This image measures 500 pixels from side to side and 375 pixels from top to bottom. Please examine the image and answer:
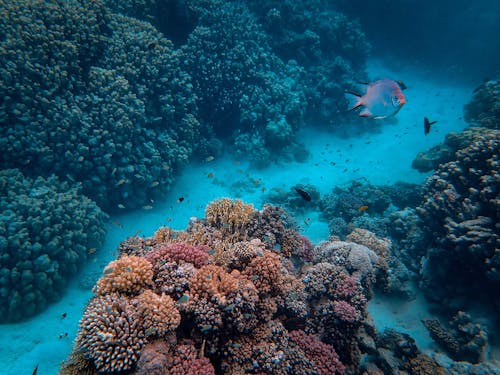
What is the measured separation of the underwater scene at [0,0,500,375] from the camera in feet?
10.7

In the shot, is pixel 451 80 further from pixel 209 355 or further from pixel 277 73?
pixel 209 355

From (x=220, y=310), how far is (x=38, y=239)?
644 cm

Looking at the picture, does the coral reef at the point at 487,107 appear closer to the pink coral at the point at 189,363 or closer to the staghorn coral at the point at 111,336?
the pink coral at the point at 189,363

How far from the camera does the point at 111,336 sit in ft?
8.46

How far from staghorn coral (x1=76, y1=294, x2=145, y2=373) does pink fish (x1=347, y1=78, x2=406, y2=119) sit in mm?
4288

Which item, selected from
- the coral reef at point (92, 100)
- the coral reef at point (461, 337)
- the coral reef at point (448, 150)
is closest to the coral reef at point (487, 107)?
the coral reef at point (448, 150)

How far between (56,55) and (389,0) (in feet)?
87.9

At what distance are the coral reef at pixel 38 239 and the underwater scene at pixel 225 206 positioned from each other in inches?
1.9

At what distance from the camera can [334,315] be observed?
4.23 meters

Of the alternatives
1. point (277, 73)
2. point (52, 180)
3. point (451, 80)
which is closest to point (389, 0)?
point (451, 80)

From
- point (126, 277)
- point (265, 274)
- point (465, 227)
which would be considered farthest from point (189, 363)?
point (465, 227)

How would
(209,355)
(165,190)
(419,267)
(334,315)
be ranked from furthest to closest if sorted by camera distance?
(165,190)
(419,267)
(334,315)
(209,355)

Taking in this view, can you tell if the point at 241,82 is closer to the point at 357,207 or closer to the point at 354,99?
the point at 357,207

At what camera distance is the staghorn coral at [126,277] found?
10.3ft
